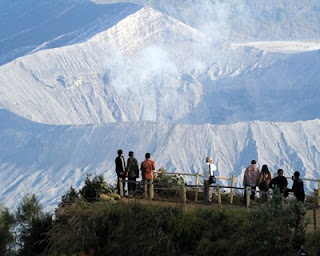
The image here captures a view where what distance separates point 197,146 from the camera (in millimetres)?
156625

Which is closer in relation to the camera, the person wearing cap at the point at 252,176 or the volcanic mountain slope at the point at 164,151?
the person wearing cap at the point at 252,176

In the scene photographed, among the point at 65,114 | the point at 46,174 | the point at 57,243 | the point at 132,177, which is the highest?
the point at 65,114

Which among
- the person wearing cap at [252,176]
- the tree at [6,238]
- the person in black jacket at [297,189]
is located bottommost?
the tree at [6,238]

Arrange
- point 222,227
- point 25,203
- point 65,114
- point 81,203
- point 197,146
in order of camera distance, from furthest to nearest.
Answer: point 65,114, point 197,146, point 25,203, point 81,203, point 222,227

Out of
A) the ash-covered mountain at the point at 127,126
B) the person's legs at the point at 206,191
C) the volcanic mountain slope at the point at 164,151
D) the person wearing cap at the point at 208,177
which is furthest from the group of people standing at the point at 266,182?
the volcanic mountain slope at the point at 164,151

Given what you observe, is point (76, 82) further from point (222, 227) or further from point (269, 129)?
point (222, 227)

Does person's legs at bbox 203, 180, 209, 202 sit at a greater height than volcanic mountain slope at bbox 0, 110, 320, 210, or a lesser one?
lesser

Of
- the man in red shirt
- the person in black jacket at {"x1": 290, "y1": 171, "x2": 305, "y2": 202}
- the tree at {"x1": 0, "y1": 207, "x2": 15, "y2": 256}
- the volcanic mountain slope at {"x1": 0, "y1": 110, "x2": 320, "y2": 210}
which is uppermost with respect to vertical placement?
the volcanic mountain slope at {"x1": 0, "y1": 110, "x2": 320, "y2": 210}

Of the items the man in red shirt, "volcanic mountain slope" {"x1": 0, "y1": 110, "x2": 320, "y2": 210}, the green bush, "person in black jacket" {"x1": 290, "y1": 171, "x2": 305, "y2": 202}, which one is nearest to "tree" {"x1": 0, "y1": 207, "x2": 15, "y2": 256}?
the green bush

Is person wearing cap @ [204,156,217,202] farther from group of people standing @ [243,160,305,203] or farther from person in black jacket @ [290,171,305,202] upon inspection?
person in black jacket @ [290,171,305,202]

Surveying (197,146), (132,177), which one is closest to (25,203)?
(132,177)

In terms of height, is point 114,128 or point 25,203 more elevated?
point 114,128

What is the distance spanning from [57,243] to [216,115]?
167232mm

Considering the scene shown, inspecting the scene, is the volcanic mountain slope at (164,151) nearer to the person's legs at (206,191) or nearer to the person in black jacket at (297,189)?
the person's legs at (206,191)
